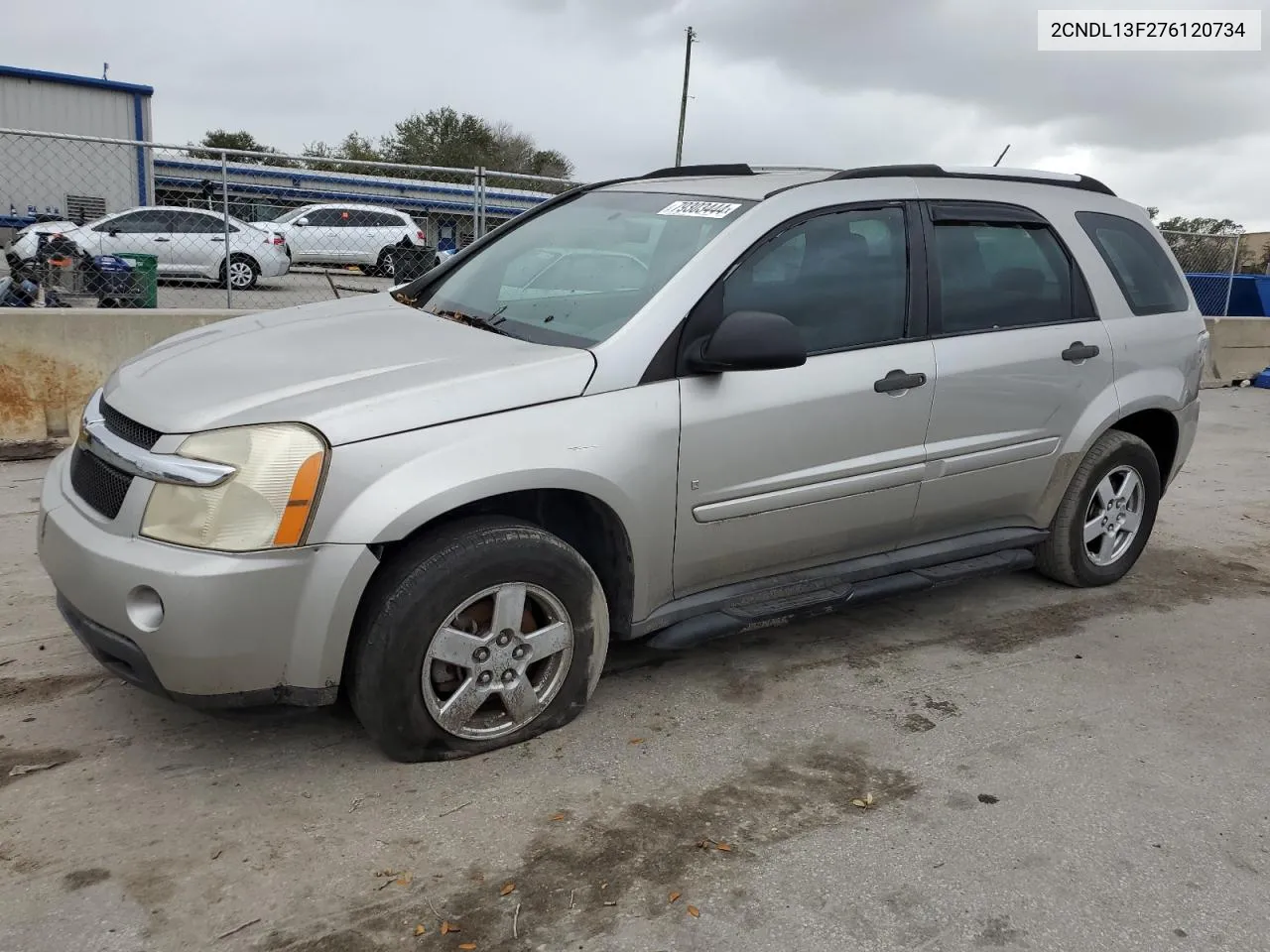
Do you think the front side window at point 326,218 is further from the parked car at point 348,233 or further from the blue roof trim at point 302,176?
the blue roof trim at point 302,176

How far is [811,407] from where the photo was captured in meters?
3.65

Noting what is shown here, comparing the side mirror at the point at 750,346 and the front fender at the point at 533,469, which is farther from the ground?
the side mirror at the point at 750,346

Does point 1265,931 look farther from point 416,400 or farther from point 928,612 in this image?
point 416,400

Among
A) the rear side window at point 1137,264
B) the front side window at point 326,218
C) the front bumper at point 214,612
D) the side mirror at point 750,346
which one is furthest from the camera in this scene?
the front side window at point 326,218

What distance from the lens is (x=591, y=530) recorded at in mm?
3443

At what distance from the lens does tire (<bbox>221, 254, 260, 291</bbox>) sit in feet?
27.6

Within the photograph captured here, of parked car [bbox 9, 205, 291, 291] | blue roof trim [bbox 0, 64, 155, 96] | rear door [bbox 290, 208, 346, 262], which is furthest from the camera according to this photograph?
Answer: blue roof trim [bbox 0, 64, 155, 96]

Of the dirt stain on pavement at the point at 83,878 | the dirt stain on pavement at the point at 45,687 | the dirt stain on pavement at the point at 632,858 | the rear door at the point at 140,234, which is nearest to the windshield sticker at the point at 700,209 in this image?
the dirt stain on pavement at the point at 632,858

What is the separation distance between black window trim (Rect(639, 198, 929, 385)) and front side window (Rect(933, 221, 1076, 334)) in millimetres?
107

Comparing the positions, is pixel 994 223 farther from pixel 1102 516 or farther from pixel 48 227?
pixel 48 227

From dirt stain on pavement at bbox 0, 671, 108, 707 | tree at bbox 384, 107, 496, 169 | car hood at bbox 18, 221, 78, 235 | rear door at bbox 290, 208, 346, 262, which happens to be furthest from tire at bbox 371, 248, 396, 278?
tree at bbox 384, 107, 496, 169

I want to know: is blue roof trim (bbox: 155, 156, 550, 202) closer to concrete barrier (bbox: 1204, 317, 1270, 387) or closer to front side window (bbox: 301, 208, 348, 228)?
front side window (bbox: 301, 208, 348, 228)

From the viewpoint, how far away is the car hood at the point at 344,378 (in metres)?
2.91

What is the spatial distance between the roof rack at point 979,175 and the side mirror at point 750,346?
3.00 ft
